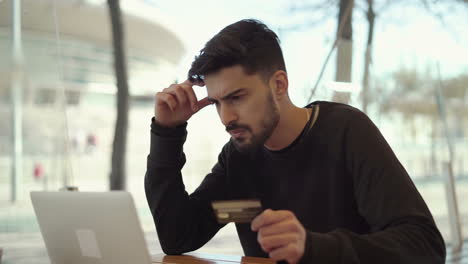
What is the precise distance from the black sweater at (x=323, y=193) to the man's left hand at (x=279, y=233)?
3 centimetres

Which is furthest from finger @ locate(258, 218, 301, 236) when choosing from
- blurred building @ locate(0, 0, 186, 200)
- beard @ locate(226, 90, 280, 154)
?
blurred building @ locate(0, 0, 186, 200)

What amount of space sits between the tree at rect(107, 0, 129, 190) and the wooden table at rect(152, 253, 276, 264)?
2.56 metres

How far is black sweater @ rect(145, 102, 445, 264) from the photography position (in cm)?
107

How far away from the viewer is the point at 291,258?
937mm

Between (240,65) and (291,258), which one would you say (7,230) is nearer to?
(240,65)

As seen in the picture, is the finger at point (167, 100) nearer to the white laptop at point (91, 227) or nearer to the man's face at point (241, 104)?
the man's face at point (241, 104)

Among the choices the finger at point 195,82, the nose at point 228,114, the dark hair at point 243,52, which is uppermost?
the dark hair at point 243,52

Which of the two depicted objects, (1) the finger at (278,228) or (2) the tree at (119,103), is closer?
(1) the finger at (278,228)

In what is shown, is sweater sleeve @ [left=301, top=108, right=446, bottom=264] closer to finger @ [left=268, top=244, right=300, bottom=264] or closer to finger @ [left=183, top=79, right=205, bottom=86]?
finger @ [left=268, top=244, right=300, bottom=264]

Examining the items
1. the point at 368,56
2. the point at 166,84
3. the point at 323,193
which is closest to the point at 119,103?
the point at 166,84

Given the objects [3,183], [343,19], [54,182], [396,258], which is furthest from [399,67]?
[396,258]

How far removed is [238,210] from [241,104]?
0.52 metres

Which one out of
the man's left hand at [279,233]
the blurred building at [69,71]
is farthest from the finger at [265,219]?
the blurred building at [69,71]

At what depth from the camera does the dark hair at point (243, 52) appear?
1399 mm
